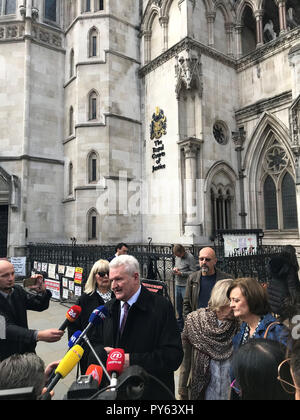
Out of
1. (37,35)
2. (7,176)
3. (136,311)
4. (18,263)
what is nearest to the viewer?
(136,311)

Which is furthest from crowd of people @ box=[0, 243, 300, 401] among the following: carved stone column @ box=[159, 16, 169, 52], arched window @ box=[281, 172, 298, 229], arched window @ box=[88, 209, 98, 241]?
carved stone column @ box=[159, 16, 169, 52]

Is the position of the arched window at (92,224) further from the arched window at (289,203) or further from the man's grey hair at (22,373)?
the man's grey hair at (22,373)

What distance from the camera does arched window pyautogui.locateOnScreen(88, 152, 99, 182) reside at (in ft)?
48.8

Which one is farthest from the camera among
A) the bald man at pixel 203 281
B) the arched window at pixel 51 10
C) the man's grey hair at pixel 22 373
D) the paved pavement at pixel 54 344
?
the arched window at pixel 51 10

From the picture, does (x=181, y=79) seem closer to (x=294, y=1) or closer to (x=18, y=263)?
(x=294, y=1)

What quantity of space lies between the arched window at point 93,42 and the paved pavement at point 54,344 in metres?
13.2

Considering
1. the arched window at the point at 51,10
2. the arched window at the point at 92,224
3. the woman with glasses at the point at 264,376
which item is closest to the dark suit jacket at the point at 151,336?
the woman with glasses at the point at 264,376

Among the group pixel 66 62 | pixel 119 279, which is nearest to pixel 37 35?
pixel 66 62

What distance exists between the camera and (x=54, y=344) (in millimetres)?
5418

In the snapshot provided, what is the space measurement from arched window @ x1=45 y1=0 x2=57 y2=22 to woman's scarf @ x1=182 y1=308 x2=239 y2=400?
65.8 feet

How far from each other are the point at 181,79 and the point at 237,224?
7619 mm

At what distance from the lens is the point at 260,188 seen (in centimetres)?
1468

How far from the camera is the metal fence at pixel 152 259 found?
7.22m

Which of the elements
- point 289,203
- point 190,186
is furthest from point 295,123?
point 190,186
